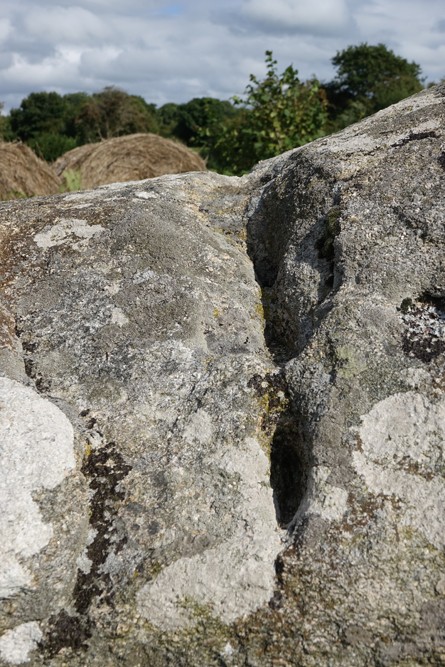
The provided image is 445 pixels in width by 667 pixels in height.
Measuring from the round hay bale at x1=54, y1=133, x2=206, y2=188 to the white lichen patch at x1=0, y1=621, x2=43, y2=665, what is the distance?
33.6 ft

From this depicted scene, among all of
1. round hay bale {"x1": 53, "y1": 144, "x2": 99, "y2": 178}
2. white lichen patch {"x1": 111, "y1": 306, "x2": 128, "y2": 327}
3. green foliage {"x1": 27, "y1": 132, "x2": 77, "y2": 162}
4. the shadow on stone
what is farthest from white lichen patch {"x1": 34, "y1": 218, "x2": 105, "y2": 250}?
green foliage {"x1": 27, "y1": 132, "x2": 77, "y2": 162}

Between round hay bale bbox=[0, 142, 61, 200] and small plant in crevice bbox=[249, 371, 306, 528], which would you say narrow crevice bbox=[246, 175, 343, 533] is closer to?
small plant in crevice bbox=[249, 371, 306, 528]

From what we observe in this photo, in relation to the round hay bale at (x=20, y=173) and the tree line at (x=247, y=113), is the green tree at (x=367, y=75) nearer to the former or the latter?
the tree line at (x=247, y=113)

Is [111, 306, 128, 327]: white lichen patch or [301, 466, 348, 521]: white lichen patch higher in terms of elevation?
[111, 306, 128, 327]: white lichen patch

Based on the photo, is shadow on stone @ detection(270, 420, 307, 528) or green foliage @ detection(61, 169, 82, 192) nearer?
shadow on stone @ detection(270, 420, 307, 528)

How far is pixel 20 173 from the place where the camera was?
9648 millimetres

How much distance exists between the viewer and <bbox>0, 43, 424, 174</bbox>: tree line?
9633 mm

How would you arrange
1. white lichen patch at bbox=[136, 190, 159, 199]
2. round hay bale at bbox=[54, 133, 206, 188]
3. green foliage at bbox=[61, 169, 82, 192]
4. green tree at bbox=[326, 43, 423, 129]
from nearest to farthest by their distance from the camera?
white lichen patch at bbox=[136, 190, 159, 199] → green foliage at bbox=[61, 169, 82, 192] → round hay bale at bbox=[54, 133, 206, 188] → green tree at bbox=[326, 43, 423, 129]

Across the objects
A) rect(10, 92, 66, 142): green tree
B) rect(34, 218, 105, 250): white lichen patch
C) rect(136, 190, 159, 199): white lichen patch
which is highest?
rect(10, 92, 66, 142): green tree

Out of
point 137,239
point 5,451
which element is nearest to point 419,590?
point 5,451

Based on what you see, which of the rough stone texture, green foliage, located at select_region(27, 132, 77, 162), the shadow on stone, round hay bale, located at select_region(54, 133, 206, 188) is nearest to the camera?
the rough stone texture

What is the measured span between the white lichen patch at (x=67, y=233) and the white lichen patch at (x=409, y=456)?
129 centimetres

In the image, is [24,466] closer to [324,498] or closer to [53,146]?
[324,498]

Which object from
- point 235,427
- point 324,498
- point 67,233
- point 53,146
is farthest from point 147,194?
point 53,146
